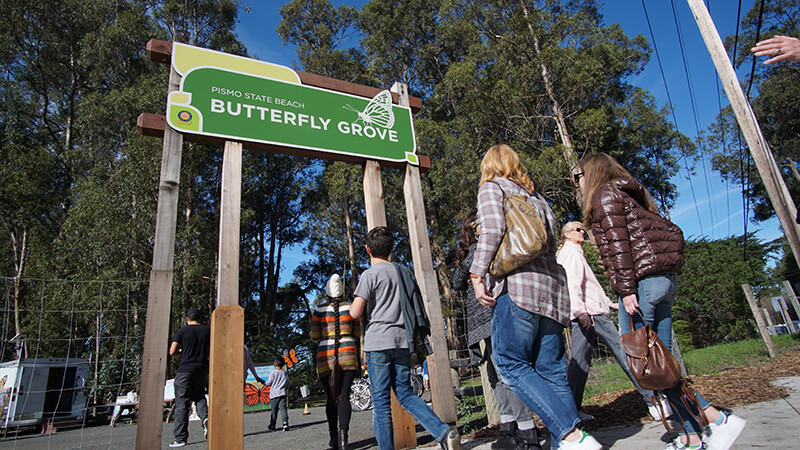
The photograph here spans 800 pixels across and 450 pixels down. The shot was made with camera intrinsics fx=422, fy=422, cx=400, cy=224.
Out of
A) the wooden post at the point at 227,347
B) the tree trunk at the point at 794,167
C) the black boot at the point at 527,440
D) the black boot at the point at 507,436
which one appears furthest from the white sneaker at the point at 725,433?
the tree trunk at the point at 794,167

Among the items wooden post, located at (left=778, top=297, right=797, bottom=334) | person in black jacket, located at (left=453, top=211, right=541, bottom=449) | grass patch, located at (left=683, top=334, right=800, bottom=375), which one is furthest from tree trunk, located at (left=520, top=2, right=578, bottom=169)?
person in black jacket, located at (left=453, top=211, right=541, bottom=449)

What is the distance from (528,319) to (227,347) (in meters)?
2.07

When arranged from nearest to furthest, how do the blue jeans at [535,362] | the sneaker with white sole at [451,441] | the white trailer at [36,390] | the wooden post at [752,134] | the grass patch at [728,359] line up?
the blue jeans at [535,362], the sneaker with white sole at [451,441], the wooden post at [752,134], the grass patch at [728,359], the white trailer at [36,390]

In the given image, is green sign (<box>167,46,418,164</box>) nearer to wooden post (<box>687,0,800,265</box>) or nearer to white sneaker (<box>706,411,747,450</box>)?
white sneaker (<box>706,411,747,450</box>)

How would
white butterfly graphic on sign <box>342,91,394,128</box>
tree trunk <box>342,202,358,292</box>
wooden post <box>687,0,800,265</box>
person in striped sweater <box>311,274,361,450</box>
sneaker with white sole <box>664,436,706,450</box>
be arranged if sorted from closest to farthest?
sneaker with white sole <box>664,436,706,450</box>, person in striped sweater <box>311,274,361,450</box>, white butterfly graphic on sign <box>342,91,394,128</box>, wooden post <box>687,0,800,265</box>, tree trunk <box>342,202,358,292</box>

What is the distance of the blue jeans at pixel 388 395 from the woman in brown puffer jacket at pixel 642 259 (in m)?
1.17

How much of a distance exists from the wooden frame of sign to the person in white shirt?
112cm

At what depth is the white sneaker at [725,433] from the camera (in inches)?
74.6

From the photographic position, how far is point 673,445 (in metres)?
2.03

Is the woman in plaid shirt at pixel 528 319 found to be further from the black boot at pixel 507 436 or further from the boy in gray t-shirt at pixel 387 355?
the black boot at pixel 507 436

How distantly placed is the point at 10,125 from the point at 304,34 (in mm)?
15308

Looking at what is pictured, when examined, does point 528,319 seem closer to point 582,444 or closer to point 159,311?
point 582,444

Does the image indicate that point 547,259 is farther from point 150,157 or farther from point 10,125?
point 10,125

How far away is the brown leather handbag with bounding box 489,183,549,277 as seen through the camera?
2021mm
